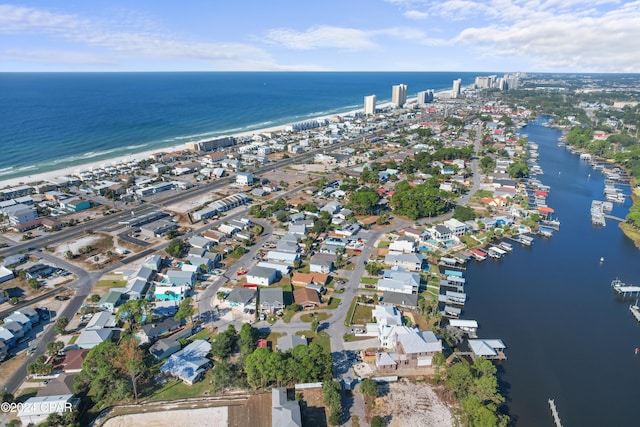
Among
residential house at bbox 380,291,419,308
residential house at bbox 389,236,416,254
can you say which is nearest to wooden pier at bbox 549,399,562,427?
residential house at bbox 380,291,419,308

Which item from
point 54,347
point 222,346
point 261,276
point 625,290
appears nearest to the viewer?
point 222,346

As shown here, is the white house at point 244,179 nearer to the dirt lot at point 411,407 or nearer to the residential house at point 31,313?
the residential house at point 31,313

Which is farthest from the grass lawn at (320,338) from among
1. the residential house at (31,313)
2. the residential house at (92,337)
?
the residential house at (31,313)

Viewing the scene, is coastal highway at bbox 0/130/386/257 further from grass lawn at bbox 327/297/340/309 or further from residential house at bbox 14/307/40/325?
grass lawn at bbox 327/297/340/309

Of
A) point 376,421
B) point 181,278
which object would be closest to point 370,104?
point 181,278

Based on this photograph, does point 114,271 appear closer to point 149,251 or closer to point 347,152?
point 149,251

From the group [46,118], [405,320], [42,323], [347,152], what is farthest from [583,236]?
[46,118]

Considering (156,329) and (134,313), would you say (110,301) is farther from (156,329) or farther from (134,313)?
(156,329)
